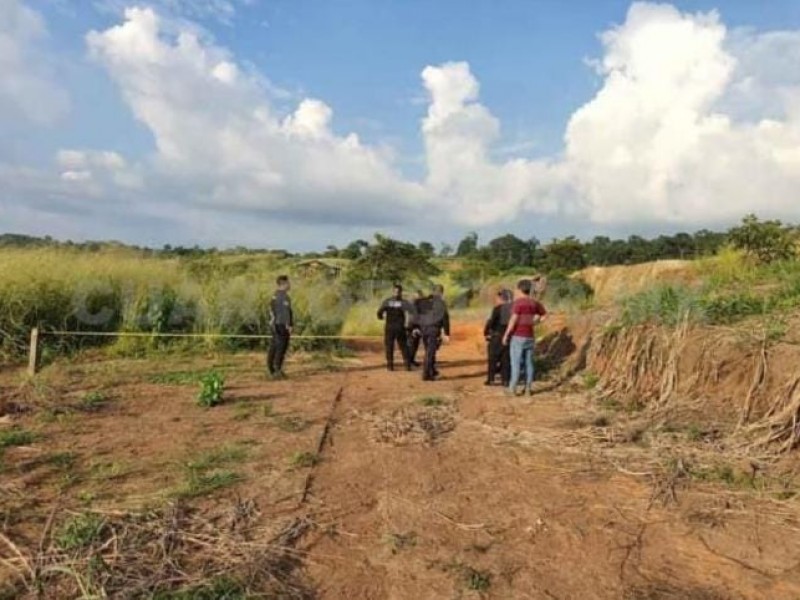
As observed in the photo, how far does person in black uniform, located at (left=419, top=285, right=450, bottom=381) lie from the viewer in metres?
11.6

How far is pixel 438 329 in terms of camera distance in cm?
1183

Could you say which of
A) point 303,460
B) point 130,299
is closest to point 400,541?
point 303,460

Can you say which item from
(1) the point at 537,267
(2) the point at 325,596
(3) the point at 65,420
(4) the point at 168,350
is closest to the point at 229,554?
(2) the point at 325,596

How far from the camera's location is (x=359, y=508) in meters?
5.34

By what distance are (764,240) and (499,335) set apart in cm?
601

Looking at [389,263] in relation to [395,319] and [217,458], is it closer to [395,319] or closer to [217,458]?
[395,319]

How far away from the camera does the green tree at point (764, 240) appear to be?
13258mm

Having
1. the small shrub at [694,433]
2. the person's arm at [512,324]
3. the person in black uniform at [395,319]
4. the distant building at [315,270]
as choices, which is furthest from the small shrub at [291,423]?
the distant building at [315,270]

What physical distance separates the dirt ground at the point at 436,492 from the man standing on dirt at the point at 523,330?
695 millimetres

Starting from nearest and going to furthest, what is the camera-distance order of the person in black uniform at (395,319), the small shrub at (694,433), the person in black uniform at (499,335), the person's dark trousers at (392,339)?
1. the small shrub at (694,433)
2. the person in black uniform at (499,335)
3. the person in black uniform at (395,319)
4. the person's dark trousers at (392,339)

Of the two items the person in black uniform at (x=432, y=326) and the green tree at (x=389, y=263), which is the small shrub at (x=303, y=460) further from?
the green tree at (x=389, y=263)

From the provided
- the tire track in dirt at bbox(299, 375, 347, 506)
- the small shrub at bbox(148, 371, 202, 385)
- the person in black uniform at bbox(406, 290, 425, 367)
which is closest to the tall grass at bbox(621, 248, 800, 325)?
the person in black uniform at bbox(406, 290, 425, 367)

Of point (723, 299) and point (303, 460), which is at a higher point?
point (723, 299)

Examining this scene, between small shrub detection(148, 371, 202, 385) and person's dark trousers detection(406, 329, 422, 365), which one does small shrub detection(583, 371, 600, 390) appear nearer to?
person's dark trousers detection(406, 329, 422, 365)
